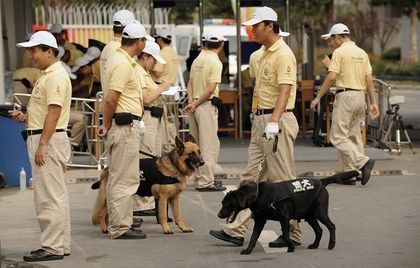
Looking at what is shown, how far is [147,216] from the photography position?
1180 cm

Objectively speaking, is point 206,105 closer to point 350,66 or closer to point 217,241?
point 350,66

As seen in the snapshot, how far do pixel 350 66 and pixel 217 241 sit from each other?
4.59 metres

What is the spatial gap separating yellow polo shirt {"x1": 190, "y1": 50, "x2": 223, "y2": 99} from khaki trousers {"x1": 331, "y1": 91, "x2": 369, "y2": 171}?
5.49 ft

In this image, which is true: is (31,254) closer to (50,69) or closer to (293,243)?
(50,69)

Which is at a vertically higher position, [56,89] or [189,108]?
[56,89]

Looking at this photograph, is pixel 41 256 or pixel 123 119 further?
pixel 123 119

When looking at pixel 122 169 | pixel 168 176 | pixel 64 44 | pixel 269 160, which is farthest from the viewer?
pixel 64 44

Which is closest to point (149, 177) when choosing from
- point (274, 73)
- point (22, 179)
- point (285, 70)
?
point (274, 73)

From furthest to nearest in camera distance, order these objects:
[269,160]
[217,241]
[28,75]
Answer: [28,75] < [217,241] < [269,160]

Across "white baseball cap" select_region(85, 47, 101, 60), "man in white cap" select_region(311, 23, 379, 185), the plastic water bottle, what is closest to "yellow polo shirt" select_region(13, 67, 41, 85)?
"white baseball cap" select_region(85, 47, 101, 60)

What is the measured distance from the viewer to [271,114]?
9711mm

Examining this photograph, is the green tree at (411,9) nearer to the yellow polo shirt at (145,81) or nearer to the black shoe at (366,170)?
the black shoe at (366,170)

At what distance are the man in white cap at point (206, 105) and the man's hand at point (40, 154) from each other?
14.4 ft

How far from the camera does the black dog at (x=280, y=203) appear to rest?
29.9ft
